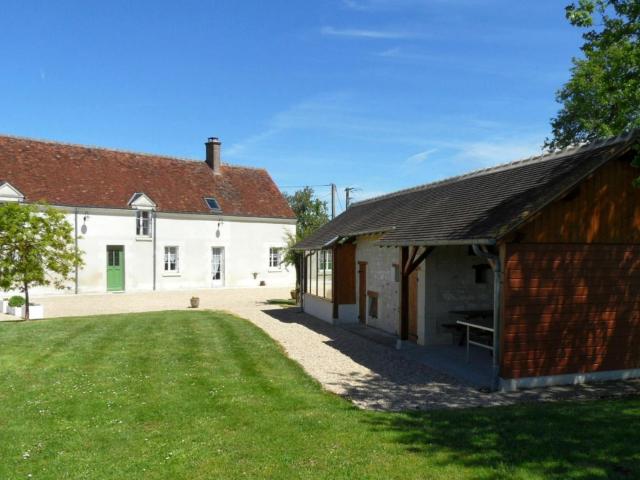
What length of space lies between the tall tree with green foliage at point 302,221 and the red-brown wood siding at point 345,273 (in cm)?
509

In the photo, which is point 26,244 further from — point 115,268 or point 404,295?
point 404,295

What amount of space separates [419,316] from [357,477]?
8.19 m

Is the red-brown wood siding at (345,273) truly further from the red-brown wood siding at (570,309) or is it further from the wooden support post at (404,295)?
the red-brown wood siding at (570,309)

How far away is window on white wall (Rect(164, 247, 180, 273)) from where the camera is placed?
3030 centimetres

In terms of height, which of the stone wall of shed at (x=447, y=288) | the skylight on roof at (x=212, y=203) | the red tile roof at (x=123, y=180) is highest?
the red tile roof at (x=123, y=180)

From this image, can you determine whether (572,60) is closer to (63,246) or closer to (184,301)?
(184,301)

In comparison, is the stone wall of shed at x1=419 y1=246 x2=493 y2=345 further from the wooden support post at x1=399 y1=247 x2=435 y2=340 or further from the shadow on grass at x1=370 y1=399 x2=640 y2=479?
the shadow on grass at x1=370 y1=399 x2=640 y2=479

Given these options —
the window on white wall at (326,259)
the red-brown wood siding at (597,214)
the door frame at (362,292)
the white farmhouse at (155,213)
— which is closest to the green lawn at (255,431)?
the red-brown wood siding at (597,214)

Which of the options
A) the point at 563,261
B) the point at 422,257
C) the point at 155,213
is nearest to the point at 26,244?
the point at 155,213

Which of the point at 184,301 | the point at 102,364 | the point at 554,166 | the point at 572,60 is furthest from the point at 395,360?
the point at 572,60

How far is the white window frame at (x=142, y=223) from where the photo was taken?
29.0 m

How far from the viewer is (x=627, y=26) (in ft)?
32.7

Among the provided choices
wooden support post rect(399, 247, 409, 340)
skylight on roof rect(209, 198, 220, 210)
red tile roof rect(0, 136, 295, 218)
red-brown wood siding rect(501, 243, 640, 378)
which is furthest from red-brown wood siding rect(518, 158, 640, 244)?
skylight on roof rect(209, 198, 220, 210)

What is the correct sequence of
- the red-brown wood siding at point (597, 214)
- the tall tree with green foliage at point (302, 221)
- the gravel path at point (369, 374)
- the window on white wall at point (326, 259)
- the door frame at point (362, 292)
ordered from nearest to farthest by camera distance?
1. the gravel path at point (369, 374)
2. the red-brown wood siding at point (597, 214)
3. the door frame at point (362, 292)
4. the window on white wall at point (326, 259)
5. the tall tree with green foliage at point (302, 221)
